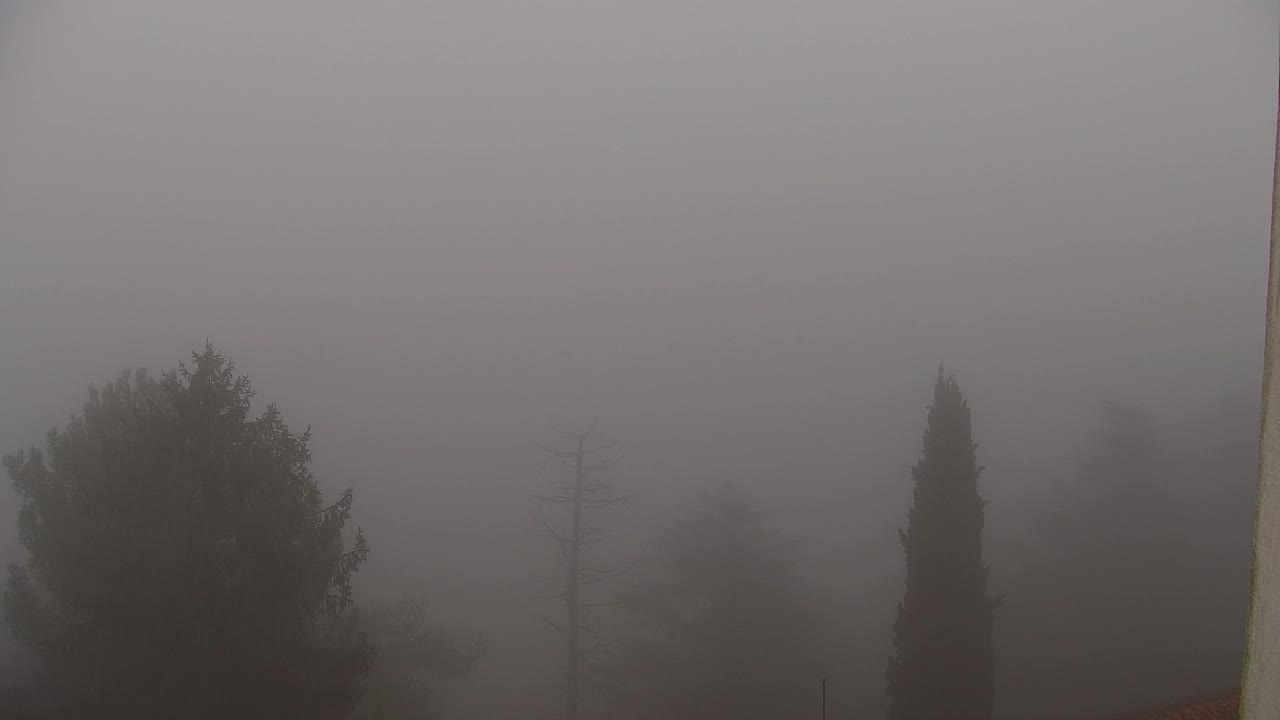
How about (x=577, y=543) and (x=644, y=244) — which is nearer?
(x=577, y=543)

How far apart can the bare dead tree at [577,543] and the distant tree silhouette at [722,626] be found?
52cm

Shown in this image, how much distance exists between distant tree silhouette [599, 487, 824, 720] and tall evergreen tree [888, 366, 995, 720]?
1.36 meters

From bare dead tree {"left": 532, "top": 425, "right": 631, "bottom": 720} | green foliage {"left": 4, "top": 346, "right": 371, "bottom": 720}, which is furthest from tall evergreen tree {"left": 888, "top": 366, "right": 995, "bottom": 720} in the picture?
green foliage {"left": 4, "top": 346, "right": 371, "bottom": 720}

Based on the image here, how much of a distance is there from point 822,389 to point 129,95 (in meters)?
9.28

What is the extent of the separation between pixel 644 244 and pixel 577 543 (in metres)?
4.07

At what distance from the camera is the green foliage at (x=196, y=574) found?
5496 millimetres

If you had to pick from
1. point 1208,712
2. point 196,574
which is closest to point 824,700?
point 1208,712

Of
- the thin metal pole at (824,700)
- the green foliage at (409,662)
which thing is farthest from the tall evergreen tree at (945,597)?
the green foliage at (409,662)

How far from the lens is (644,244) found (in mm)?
9016

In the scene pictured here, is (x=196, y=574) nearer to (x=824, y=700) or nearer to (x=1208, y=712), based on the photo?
(x=824, y=700)

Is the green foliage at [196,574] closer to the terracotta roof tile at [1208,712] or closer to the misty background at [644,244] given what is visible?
the misty background at [644,244]

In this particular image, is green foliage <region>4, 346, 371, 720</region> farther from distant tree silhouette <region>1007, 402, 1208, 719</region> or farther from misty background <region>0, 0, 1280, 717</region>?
distant tree silhouette <region>1007, 402, 1208, 719</region>

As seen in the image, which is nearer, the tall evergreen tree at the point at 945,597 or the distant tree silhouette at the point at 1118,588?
the tall evergreen tree at the point at 945,597

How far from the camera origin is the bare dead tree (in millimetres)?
8000
